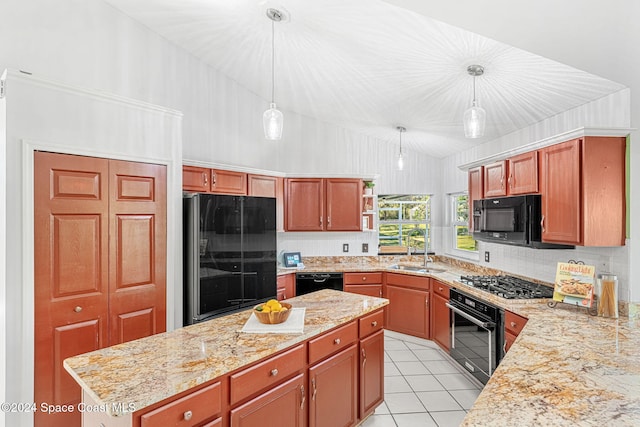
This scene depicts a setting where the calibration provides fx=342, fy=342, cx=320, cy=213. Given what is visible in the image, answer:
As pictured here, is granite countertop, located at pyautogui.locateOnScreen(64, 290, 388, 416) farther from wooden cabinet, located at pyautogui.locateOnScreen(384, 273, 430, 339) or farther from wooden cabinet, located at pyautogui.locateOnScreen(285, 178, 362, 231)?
wooden cabinet, located at pyautogui.locateOnScreen(285, 178, 362, 231)

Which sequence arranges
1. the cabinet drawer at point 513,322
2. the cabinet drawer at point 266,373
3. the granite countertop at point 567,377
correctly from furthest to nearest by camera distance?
the cabinet drawer at point 513,322 < the cabinet drawer at point 266,373 < the granite countertop at point 567,377

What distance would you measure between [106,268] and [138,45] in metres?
2.25

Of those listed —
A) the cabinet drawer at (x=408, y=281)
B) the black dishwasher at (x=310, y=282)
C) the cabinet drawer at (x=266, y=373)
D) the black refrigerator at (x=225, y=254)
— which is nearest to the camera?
the cabinet drawer at (x=266, y=373)

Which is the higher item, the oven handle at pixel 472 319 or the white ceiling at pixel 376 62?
the white ceiling at pixel 376 62

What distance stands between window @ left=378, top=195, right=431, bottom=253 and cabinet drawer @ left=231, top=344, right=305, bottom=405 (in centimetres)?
356

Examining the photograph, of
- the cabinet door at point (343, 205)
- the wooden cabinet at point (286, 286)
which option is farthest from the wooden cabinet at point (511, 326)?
the wooden cabinet at point (286, 286)

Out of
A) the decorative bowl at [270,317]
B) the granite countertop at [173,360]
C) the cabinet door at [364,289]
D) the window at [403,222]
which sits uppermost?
the window at [403,222]

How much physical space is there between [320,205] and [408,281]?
153 centimetres

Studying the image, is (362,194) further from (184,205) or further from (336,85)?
(184,205)

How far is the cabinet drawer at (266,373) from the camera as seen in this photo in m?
1.57

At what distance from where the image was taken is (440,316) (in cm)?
387

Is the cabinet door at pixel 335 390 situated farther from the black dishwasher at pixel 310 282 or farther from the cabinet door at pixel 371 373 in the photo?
the black dishwasher at pixel 310 282

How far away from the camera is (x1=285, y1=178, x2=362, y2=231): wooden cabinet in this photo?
15.5 ft

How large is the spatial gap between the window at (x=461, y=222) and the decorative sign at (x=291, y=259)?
228 centimetres
